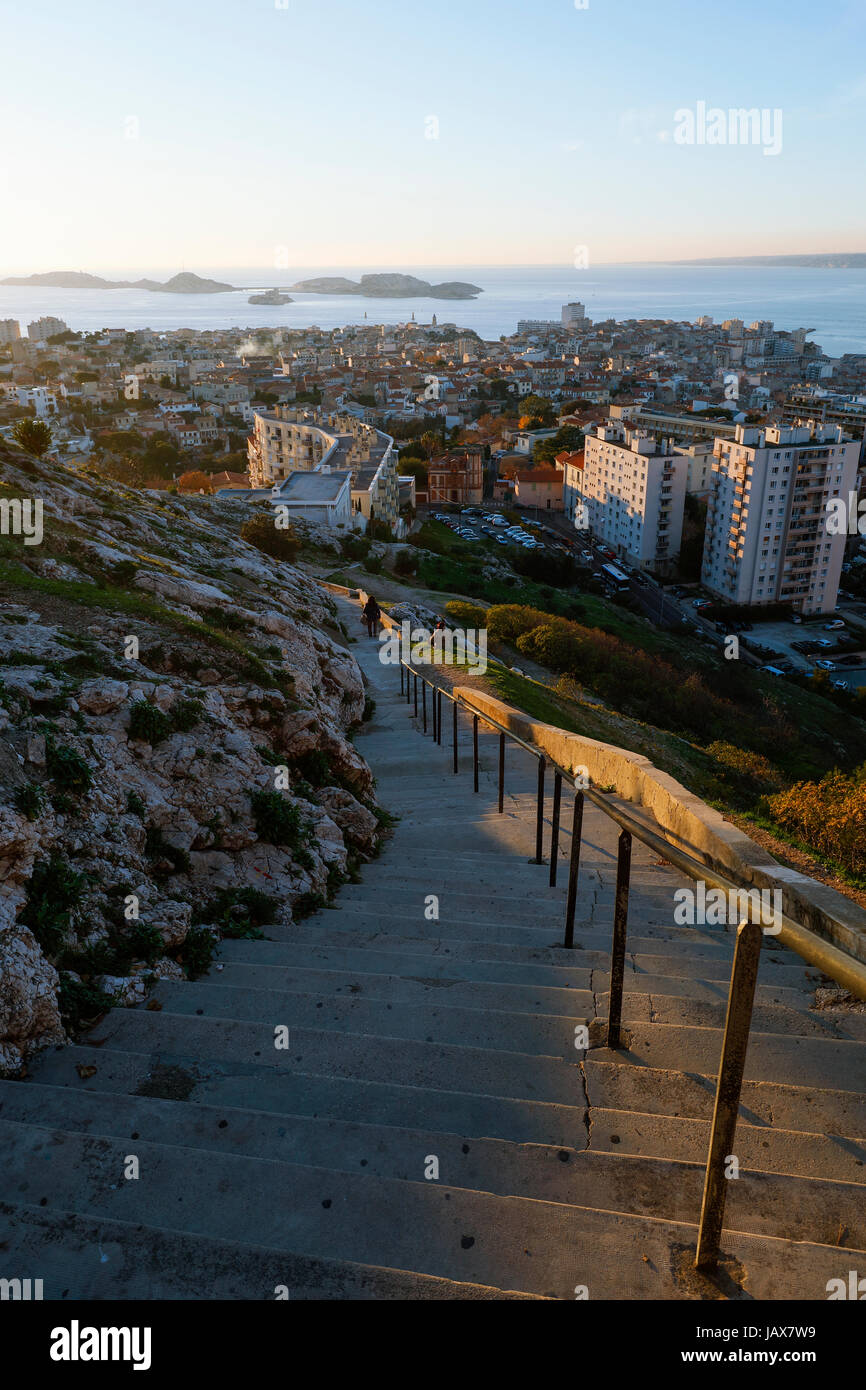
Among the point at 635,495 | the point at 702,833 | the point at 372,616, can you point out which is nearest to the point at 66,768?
the point at 702,833

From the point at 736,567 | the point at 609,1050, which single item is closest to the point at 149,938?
the point at 609,1050

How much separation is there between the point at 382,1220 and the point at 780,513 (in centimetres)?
6841

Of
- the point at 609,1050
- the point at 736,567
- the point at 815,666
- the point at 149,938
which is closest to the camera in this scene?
the point at 609,1050

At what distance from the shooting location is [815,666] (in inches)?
2089

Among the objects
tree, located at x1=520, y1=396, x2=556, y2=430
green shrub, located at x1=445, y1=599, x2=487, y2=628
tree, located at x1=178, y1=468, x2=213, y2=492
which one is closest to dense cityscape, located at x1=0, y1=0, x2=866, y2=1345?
green shrub, located at x1=445, y1=599, x2=487, y2=628

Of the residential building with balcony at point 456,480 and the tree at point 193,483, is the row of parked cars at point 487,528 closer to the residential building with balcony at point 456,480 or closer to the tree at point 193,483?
the residential building with balcony at point 456,480

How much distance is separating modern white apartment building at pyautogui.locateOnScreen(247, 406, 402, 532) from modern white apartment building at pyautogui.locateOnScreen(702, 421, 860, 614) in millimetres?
24902

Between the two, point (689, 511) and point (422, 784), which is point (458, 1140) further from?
point (689, 511)

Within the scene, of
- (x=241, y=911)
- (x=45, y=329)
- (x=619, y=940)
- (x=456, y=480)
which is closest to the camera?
(x=619, y=940)

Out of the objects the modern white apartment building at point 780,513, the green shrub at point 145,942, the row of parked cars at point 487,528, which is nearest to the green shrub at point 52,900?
the green shrub at point 145,942

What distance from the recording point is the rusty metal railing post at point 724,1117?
2514mm

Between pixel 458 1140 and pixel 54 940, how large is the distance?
2284 millimetres

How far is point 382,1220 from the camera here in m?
2.82

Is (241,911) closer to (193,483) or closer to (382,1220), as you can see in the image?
(382,1220)
